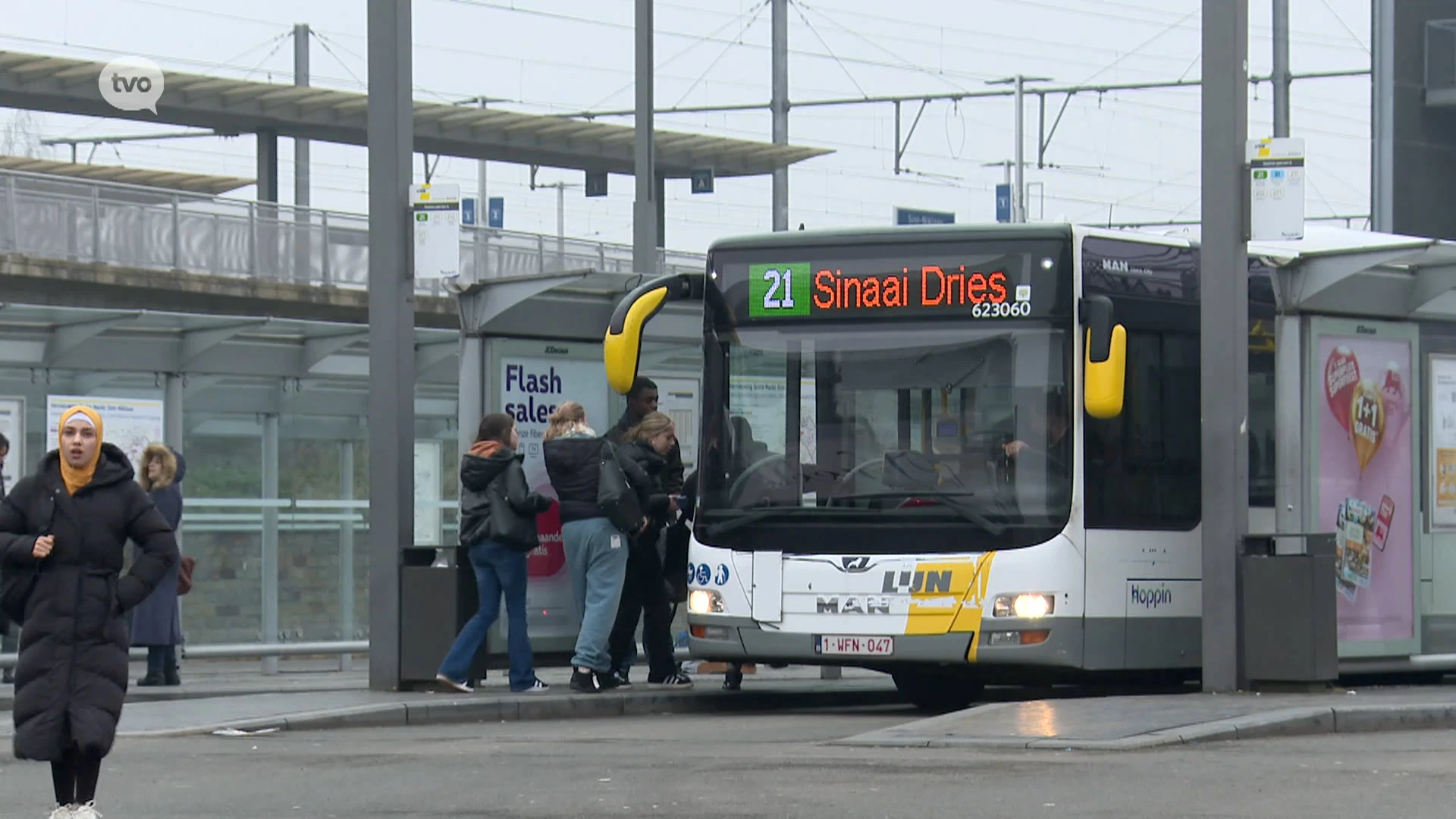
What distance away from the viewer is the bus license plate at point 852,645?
1321 cm

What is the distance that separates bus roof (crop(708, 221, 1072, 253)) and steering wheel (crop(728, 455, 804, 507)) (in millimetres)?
1207

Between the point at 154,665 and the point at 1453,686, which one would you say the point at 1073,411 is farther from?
the point at 154,665

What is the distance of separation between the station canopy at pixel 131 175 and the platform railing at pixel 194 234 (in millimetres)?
5303

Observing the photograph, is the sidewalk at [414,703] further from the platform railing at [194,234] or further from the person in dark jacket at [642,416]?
the platform railing at [194,234]

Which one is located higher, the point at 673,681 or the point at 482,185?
the point at 482,185

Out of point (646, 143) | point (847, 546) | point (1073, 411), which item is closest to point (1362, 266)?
point (1073, 411)

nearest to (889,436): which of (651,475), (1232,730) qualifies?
(651,475)

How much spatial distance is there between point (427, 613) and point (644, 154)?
613 centimetres

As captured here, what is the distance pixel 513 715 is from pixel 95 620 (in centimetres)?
547

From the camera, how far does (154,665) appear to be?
16.6m

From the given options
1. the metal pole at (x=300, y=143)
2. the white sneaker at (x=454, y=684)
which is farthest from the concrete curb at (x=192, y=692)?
the metal pole at (x=300, y=143)

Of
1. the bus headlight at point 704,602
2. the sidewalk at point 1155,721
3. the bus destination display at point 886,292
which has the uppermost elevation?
the bus destination display at point 886,292

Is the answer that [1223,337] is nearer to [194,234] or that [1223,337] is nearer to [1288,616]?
[1288,616]

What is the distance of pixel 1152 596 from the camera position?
13867mm
